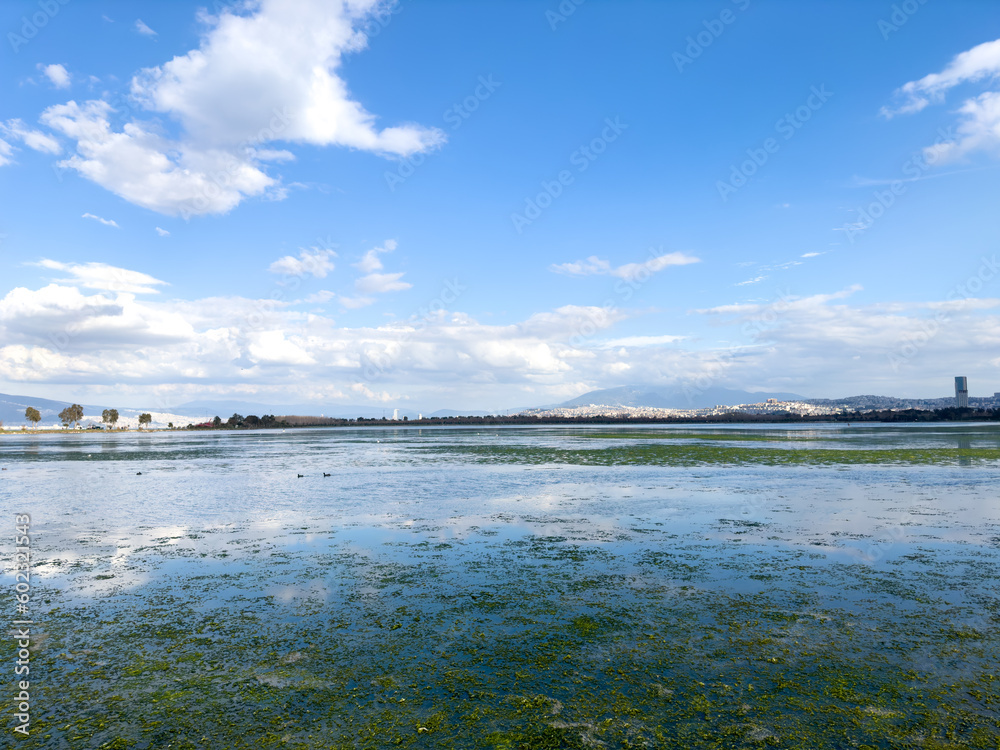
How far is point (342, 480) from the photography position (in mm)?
24656

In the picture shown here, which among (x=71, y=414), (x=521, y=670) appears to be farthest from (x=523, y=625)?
(x=71, y=414)

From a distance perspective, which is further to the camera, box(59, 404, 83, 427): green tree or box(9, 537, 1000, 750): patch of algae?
box(59, 404, 83, 427): green tree

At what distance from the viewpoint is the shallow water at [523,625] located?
5215 millimetres

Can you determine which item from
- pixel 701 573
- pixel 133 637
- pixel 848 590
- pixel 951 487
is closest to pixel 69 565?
pixel 133 637

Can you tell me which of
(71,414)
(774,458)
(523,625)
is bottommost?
(774,458)

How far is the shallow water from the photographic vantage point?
17.1 feet

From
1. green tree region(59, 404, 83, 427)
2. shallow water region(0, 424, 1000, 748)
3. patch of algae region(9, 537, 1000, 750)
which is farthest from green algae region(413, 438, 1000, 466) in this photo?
green tree region(59, 404, 83, 427)

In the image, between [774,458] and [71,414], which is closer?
[774,458]

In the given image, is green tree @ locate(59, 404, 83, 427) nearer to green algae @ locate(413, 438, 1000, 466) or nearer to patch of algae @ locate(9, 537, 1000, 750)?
green algae @ locate(413, 438, 1000, 466)

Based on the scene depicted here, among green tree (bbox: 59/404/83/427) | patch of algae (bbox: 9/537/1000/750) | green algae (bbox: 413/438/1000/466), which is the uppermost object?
green tree (bbox: 59/404/83/427)

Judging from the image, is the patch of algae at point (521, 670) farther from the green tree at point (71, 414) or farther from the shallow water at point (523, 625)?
the green tree at point (71, 414)

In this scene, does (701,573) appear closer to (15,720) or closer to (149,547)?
(15,720)

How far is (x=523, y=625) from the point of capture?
7.61 meters

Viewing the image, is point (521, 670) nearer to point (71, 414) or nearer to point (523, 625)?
point (523, 625)
